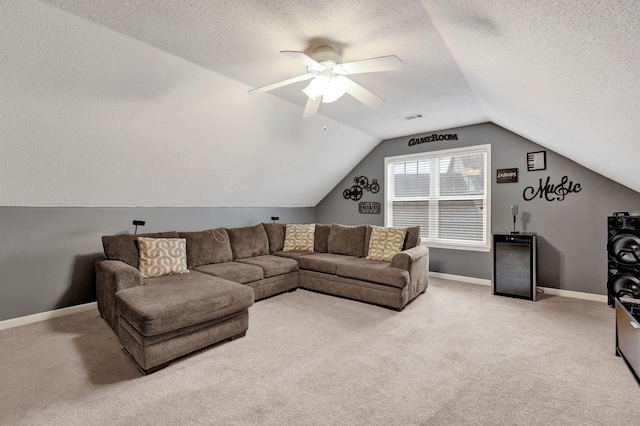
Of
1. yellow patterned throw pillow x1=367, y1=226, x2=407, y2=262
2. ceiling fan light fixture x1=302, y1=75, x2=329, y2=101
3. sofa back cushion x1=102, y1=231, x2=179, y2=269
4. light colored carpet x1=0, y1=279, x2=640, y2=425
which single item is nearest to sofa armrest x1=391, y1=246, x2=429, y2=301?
yellow patterned throw pillow x1=367, y1=226, x2=407, y2=262

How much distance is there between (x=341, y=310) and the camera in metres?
3.63

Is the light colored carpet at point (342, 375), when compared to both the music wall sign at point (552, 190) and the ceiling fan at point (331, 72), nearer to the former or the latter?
the music wall sign at point (552, 190)

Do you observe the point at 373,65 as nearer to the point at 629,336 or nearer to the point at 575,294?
the point at 629,336

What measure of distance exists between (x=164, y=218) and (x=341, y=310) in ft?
9.27

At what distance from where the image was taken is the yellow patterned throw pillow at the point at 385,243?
4.22 meters

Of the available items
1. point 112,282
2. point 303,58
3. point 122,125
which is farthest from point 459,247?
point 122,125

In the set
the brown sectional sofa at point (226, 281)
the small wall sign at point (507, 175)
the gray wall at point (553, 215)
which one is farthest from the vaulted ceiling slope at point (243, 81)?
the brown sectional sofa at point (226, 281)

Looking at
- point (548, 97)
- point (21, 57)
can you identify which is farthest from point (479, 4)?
point (21, 57)

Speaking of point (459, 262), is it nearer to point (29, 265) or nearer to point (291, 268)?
point (291, 268)

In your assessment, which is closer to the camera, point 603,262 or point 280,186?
point 603,262

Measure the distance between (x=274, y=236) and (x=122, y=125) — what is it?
2759 mm

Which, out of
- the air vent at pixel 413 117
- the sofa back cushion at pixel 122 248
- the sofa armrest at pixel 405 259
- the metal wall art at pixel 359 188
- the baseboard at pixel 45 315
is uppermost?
the air vent at pixel 413 117

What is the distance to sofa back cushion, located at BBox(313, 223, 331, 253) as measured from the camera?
513 cm

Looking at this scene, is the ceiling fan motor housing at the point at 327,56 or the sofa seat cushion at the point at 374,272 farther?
the sofa seat cushion at the point at 374,272
